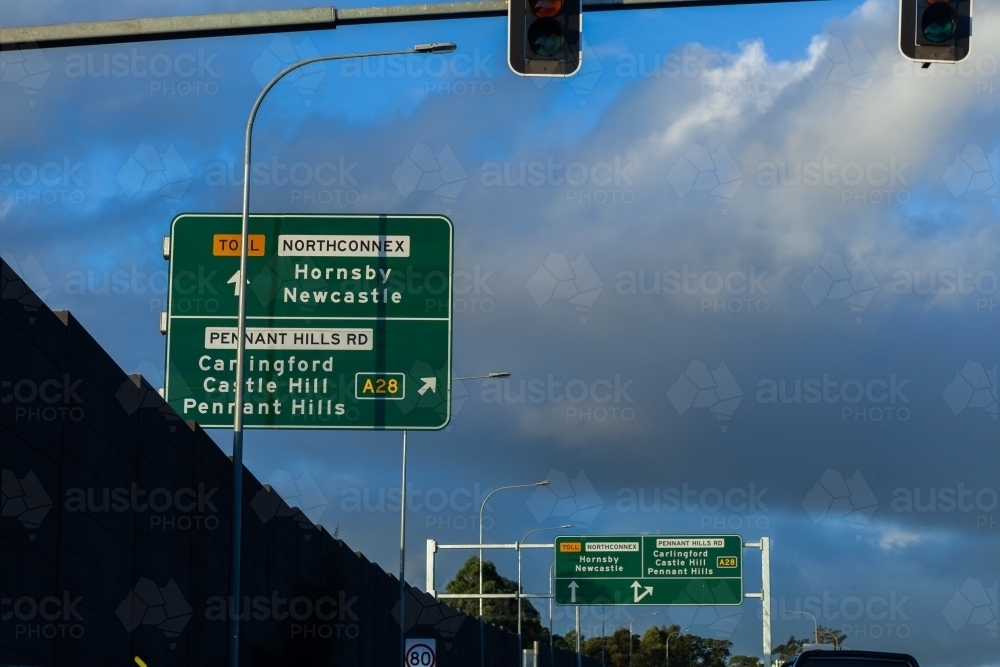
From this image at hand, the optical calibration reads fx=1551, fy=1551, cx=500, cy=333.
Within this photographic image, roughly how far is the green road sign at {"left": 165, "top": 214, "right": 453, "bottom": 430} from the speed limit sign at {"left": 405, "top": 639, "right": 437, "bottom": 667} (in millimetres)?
13999

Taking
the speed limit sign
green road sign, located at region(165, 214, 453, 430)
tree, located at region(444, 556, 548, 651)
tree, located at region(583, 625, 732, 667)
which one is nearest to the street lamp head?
green road sign, located at region(165, 214, 453, 430)

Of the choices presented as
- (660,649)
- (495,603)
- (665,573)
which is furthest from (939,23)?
(660,649)

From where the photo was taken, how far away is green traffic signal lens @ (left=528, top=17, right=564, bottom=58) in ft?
37.2

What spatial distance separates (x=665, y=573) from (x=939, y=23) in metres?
41.0

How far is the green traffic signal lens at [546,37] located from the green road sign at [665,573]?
134 feet

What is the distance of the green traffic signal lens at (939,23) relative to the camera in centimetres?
1134

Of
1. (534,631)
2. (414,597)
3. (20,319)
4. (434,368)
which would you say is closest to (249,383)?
(434,368)

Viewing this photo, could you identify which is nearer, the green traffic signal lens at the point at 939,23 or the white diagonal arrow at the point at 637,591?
the green traffic signal lens at the point at 939,23

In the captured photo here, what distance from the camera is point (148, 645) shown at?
21688 mm

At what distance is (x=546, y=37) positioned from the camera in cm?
1136

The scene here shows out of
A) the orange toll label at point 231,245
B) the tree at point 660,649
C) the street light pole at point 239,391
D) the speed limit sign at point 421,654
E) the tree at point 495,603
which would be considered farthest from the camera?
the tree at point 660,649

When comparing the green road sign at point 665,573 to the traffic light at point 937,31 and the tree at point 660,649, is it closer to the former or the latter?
the traffic light at point 937,31

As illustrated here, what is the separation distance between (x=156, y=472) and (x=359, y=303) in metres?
3.76

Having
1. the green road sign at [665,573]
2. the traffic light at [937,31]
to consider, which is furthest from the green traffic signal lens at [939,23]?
the green road sign at [665,573]
